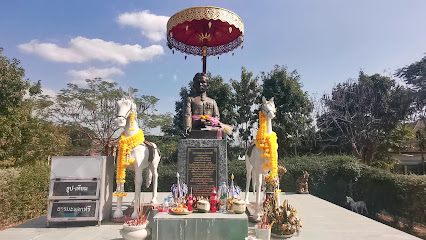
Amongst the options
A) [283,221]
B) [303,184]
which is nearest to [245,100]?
[303,184]

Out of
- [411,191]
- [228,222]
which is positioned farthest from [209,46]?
[411,191]

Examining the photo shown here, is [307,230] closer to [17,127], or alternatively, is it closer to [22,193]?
[22,193]

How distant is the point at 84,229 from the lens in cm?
566

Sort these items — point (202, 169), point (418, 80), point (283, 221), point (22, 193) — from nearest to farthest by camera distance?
point (283, 221)
point (202, 169)
point (22, 193)
point (418, 80)

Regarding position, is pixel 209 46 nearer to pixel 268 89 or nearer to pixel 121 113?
pixel 121 113

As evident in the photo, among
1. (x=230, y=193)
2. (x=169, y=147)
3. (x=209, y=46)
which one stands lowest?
(x=230, y=193)

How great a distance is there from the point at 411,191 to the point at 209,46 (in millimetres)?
8941

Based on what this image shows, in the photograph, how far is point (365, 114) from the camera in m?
18.3

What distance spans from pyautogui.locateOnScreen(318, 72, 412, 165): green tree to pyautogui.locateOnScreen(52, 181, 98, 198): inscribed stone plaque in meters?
16.2

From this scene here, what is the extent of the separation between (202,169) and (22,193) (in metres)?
6.11

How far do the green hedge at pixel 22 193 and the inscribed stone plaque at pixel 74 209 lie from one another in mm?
2603

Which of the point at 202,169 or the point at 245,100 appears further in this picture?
the point at 245,100

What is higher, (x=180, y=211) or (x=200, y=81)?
(x=200, y=81)

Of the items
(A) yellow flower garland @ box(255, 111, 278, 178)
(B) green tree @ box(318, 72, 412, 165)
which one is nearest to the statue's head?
(A) yellow flower garland @ box(255, 111, 278, 178)
